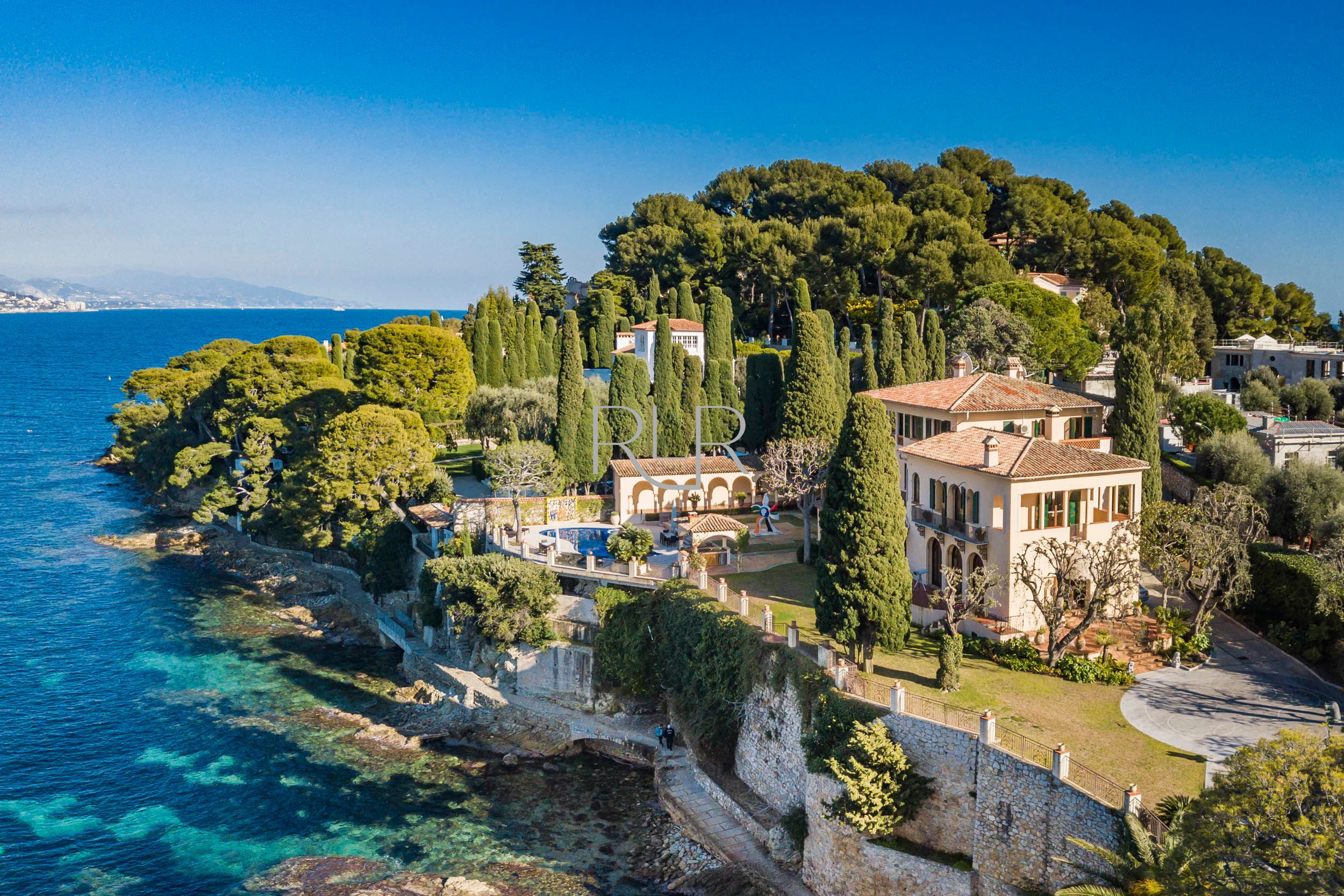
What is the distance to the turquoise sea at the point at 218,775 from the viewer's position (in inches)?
929

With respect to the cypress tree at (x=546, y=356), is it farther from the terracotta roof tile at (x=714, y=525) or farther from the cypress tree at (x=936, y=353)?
the terracotta roof tile at (x=714, y=525)

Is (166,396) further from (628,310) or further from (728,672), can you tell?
(728,672)

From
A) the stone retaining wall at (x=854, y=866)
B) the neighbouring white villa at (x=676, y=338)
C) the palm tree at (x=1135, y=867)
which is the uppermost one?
the neighbouring white villa at (x=676, y=338)

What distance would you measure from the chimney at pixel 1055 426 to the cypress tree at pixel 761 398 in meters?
15.8

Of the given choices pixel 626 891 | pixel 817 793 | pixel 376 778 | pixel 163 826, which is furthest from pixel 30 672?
pixel 817 793

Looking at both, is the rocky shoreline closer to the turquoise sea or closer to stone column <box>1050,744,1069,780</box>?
the turquoise sea

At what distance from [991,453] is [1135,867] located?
13.4 m

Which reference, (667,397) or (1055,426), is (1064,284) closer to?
(667,397)

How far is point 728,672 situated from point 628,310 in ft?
181

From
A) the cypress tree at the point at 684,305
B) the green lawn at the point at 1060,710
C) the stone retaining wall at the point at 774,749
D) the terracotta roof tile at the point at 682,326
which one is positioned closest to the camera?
the green lawn at the point at 1060,710

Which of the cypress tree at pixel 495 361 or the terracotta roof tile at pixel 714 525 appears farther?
the cypress tree at pixel 495 361

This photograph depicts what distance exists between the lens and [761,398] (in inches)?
1891

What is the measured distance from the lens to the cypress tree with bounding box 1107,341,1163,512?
3158 centimetres

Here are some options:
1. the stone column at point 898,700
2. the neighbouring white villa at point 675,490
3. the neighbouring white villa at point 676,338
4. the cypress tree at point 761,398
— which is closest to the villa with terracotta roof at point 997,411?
the neighbouring white villa at point 675,490
